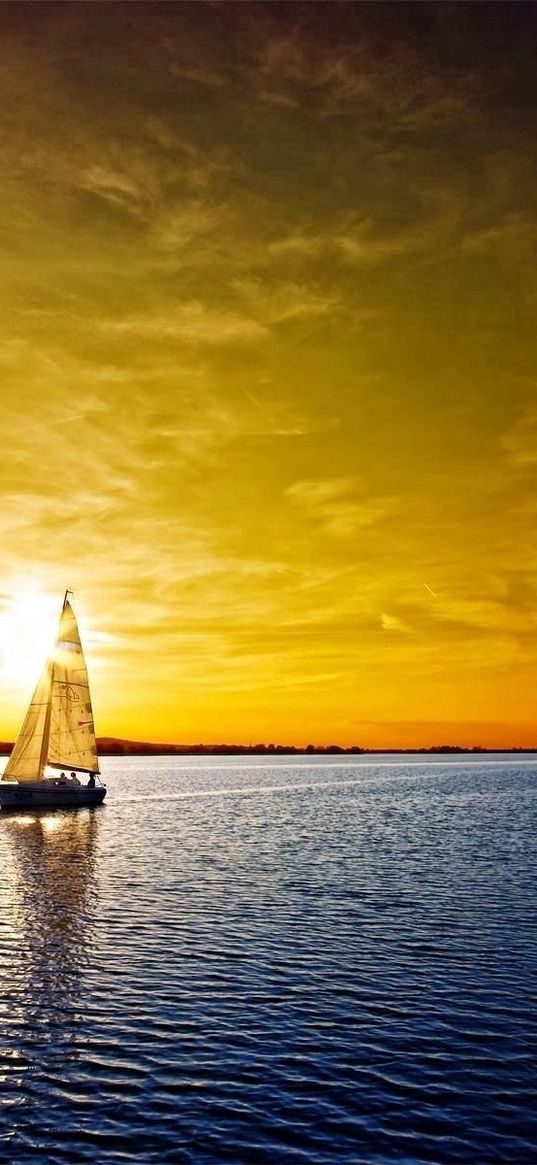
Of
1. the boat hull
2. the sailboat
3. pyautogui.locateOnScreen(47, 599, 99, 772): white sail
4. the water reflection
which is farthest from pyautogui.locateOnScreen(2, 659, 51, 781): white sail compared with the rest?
the water reflection

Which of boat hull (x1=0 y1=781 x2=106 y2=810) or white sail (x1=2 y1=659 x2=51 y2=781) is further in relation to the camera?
boat hull (x1=0 y1=781 x2=106 y2=810)

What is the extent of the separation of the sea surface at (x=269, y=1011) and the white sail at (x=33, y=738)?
3891cm

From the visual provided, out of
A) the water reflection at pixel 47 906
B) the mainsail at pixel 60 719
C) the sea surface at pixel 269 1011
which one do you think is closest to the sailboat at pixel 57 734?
the mainsail at pixel 60 719

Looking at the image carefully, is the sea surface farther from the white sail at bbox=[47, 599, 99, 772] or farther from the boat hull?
the white sail at bbox=[47, 599, 99, 772]

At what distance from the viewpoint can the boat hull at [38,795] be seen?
102m

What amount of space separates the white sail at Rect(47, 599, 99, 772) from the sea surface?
4091 cm

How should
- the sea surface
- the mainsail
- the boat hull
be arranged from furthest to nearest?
the boat hull, the mainsail, the sea surface

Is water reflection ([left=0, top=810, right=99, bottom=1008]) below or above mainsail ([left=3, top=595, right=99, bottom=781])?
below

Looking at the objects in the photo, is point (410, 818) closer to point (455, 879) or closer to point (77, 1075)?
point (455, 879)

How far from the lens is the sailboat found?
101375mm

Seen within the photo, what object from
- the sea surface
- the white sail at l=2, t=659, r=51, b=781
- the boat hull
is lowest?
the sea surface

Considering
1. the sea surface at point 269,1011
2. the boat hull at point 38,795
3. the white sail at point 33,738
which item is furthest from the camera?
the boat hull at point 38,795

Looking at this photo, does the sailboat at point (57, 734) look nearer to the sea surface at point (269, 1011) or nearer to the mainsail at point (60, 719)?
the mainsail at point (60, 719)

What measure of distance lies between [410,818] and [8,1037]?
8221 centimetres
